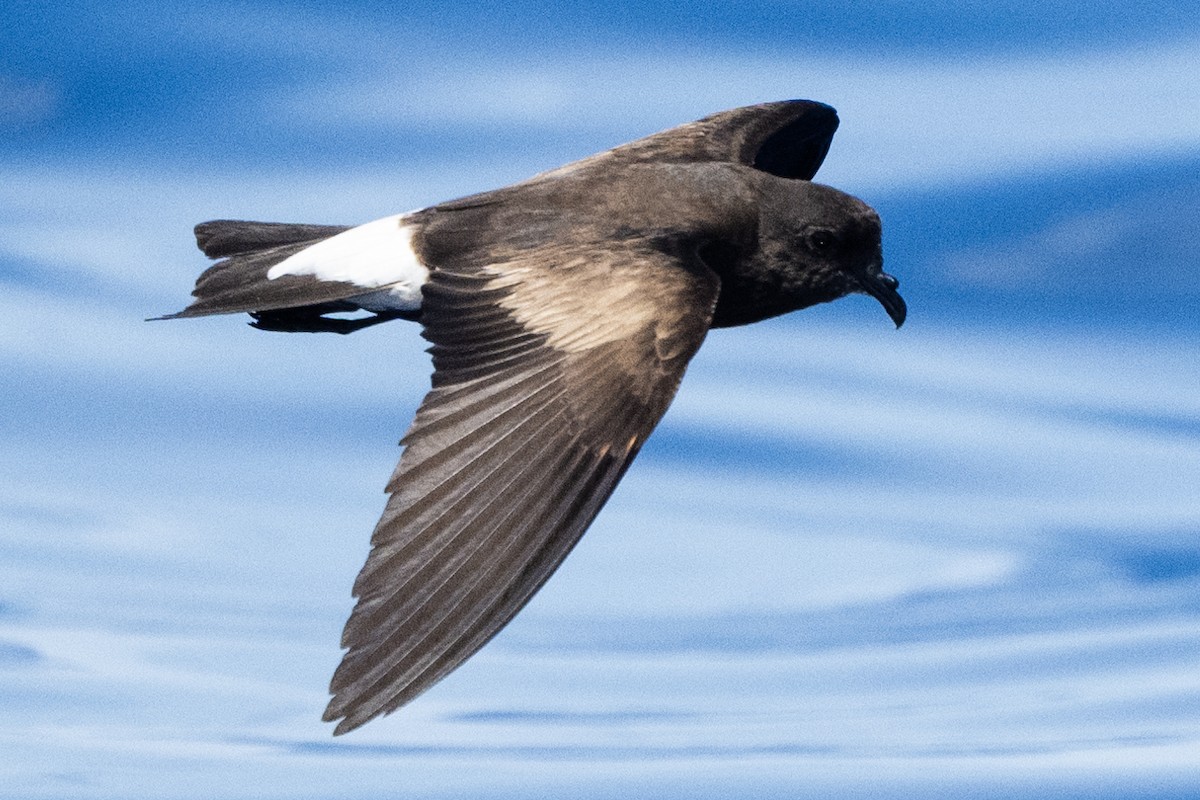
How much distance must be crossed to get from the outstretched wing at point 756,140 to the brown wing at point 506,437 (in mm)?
1637

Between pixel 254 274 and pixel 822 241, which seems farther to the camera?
pixel 822 241

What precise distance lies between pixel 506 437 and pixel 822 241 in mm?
2157

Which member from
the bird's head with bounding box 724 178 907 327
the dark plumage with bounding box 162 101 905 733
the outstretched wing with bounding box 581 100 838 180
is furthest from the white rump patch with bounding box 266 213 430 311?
the bird's head with bounding box 724 178 907 327

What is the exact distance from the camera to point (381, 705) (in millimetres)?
4457

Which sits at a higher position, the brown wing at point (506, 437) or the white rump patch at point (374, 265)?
the white rump patch at point (374, 265)

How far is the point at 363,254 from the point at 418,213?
338 millimetres

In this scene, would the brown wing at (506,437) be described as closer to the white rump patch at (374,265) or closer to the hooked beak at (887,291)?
the white rump patch at (374,265)

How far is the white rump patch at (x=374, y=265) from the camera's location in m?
6.20

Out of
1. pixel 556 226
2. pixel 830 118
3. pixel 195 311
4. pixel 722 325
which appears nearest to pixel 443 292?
pixel 556 226

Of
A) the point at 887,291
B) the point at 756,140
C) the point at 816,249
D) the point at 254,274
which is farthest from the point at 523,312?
the point at 756,140

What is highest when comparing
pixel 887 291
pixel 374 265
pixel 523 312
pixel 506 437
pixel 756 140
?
→ pixel 756 140

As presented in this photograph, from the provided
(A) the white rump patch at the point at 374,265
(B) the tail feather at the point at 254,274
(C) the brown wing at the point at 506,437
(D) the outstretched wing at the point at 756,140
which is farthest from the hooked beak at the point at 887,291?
(B) the tail feather at the point at 254,274

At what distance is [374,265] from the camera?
6.25 meters

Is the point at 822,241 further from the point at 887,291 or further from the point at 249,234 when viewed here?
Answer: the point at 249,234
